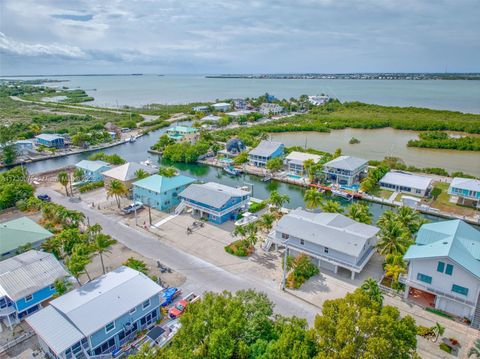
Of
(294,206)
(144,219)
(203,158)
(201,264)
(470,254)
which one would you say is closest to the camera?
(470,254)

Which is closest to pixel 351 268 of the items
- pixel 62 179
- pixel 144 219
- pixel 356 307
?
pixel 356 307

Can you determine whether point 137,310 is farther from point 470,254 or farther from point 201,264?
point 470,254

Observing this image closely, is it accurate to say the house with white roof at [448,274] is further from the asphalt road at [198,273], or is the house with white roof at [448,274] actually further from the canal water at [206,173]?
the canal water at [206,173]

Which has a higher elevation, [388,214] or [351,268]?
[388,214]

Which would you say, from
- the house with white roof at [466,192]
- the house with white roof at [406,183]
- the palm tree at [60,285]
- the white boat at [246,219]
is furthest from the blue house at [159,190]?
the house with white roof at [466,192]

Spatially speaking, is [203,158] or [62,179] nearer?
[62,179]

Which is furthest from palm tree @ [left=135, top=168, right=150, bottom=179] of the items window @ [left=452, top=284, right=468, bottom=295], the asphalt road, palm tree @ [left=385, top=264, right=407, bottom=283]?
window @ [left=452, top=284, right=468, bottom=295]
